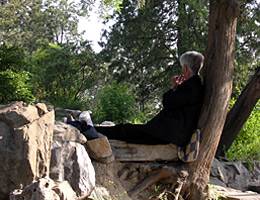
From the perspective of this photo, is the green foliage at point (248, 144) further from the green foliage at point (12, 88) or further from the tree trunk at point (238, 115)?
the green foliage at point (12, 88)

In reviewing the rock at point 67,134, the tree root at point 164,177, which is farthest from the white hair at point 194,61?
the rock at point 67,134

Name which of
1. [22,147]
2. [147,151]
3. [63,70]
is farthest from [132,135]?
[63,70]

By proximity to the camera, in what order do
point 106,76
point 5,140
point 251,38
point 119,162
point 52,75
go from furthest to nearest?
1. point 106,76
2. point 52,75
3. point 251,38
4. point 119,162
5. point 5,140

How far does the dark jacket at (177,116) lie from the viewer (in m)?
6.37

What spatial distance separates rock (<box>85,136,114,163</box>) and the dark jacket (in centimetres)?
67

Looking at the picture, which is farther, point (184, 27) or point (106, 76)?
Result: point (106, 76)

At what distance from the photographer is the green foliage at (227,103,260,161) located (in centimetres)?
966

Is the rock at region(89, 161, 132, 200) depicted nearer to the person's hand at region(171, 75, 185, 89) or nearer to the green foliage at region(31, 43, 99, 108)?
the person's hand at region(171, 75, 185, 89)

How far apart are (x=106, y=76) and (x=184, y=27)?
4331mm

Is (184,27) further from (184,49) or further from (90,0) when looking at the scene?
(90,0)

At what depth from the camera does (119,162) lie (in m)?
6.32

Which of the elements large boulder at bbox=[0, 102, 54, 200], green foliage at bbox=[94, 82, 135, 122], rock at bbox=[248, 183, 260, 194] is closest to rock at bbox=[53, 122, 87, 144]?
large boulder at bbox=[0, 102, 54, 200]

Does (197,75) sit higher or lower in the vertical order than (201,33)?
lower

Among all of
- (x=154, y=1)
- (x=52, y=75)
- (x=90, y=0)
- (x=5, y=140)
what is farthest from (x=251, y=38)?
(x=5, y=140)
